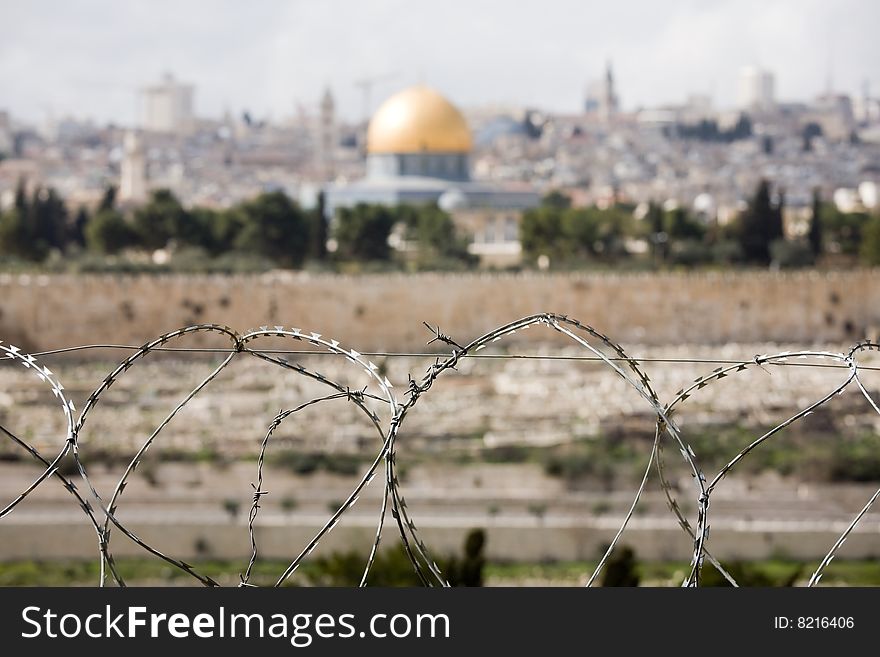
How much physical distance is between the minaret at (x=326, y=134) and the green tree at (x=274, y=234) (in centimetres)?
5514

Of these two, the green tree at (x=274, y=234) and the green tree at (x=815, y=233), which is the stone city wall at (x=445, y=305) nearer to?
the green tree at (x=274, y=234)

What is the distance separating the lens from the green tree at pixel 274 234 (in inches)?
1121

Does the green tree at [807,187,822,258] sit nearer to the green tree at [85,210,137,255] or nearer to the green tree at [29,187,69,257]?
the green tree at [85,210,137,255]

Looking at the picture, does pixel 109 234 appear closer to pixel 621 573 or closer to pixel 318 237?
pixel 318 237

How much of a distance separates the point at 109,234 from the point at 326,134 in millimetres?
57000

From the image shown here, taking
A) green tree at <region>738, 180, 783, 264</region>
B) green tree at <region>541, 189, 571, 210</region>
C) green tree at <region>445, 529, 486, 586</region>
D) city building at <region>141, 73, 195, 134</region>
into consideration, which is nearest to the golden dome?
green tree at <region>541, 189, 571, 210</region>

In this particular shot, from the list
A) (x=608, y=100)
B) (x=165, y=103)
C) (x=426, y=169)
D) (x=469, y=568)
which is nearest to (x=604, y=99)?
(x=608, y=100)

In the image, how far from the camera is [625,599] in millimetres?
3293

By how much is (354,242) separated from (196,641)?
1031 inches

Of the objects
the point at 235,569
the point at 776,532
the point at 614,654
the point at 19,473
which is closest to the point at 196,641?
the point at 614,654

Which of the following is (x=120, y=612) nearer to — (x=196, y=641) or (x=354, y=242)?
(x=196, y=641)

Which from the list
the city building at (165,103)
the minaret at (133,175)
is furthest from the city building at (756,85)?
the minaret at (133,175)

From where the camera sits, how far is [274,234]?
28562 millimetres

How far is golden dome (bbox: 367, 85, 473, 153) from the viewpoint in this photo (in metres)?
41.2
